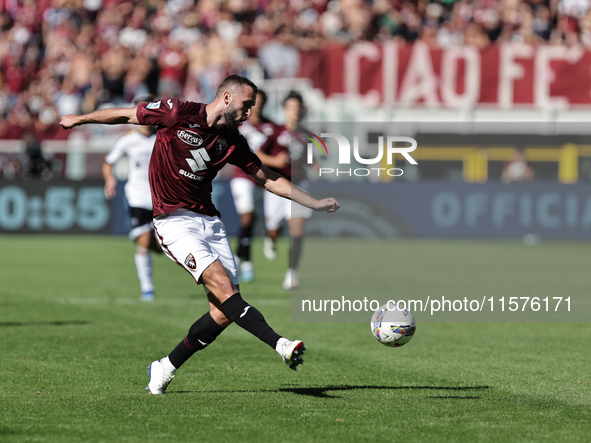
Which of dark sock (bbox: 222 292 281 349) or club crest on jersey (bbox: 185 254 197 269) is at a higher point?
club crest on jersey (bbox: 185 254 197 269)

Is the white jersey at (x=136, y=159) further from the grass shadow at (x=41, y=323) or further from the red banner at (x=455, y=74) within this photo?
the red banner at (x=455, y=74)

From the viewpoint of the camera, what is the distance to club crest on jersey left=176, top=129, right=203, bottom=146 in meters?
6.37

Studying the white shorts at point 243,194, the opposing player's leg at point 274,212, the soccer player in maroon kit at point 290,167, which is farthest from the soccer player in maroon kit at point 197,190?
the white shorts at point 243,194

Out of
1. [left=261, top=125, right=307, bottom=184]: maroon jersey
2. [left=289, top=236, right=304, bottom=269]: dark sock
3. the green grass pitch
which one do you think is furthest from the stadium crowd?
the green grass pitch

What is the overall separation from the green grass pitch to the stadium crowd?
37.1 feet

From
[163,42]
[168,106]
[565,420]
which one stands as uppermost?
[163,42]

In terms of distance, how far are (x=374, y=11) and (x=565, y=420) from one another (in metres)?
20.4

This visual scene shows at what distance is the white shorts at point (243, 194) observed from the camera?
14.7m

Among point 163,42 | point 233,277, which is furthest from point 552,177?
point 233,277

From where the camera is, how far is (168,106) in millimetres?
6355

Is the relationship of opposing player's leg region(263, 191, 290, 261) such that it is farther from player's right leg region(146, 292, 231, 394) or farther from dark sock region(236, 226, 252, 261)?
player's right leg region(146, 292, 231, 394)

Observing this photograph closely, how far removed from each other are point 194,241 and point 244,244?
816 cm

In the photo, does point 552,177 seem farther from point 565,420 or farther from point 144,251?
point 565,420

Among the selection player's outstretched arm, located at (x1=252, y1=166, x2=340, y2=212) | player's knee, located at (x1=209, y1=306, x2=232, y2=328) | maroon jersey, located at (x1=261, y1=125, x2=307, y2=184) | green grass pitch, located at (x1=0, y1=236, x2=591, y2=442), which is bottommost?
green grass pitch, located at (x1=0, y1=236, x2=591, y2=442)
